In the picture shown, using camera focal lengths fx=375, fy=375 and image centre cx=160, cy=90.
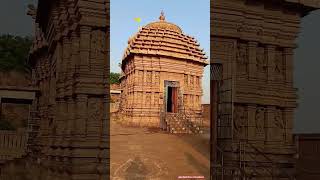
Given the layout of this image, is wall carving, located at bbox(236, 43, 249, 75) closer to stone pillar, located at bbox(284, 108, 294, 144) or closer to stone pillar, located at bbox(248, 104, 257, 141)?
stone pillar, located at bbox(248, 104, 257, 141)

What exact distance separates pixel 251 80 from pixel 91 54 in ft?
15.8

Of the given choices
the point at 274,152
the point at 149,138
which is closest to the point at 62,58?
the point at 149,138

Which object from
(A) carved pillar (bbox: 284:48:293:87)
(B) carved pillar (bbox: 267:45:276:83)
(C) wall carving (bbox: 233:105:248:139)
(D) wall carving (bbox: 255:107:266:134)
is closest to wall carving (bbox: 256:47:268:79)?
(B) carved pillar (bbox: 267:45:276:83)

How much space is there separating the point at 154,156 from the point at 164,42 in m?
3.54

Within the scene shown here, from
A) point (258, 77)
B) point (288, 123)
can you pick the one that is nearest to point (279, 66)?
point (258, 77)

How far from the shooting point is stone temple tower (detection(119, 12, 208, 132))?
8.09 meters

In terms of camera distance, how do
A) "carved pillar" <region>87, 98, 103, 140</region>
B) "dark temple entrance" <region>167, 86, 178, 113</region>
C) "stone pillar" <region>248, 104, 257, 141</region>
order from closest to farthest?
"dark temple entrance" <region>167, 86, 178, 113</region> → "carved pillar" <region>87, 98, 103, 140</region> → "stone pillar" <region>248, 104, 257, 141</region>

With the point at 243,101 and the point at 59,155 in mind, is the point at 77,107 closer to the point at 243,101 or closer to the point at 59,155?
the point at 59,155

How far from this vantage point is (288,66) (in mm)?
12055

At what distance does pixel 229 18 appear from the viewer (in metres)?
10.8

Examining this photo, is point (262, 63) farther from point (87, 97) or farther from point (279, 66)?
point (87, 97)

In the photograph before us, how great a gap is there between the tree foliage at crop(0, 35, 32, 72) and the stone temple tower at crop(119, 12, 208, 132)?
38.6 metres

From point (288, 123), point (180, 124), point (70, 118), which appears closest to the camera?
point (180, 124)

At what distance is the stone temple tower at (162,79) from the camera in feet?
26.5
